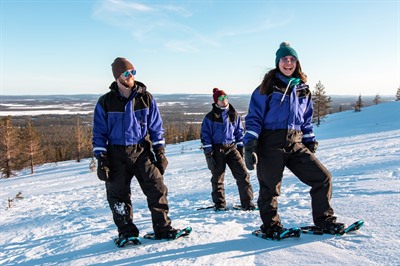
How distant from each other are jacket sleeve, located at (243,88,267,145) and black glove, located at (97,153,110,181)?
5.12ft

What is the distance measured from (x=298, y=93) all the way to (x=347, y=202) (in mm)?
2237

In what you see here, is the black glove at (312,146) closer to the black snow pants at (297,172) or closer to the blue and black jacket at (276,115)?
the black snow pants at (297,172)

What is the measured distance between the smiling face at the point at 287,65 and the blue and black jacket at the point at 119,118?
1.58 meters

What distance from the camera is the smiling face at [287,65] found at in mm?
3383

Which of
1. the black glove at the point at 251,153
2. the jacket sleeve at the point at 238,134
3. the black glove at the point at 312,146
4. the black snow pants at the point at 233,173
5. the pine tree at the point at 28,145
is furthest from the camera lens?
the pine tree at the point at 28,145

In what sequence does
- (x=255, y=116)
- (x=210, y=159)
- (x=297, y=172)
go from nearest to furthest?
(x=255, y=116) < (x=297, y=172) < (x=210, y=159)

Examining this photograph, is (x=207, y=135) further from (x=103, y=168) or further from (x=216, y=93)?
(x=103, y=168)

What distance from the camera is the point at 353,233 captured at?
3.20m

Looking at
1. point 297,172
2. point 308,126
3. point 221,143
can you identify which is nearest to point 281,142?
point 297,172

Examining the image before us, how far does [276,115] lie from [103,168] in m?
1.98

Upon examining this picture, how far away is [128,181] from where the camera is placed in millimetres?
3680

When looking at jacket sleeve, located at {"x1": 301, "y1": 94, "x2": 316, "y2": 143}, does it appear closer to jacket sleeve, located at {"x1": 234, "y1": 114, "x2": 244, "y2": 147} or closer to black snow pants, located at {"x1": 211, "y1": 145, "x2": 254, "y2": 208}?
black snow pants, located at {"x1": 211, "y1": 145, "x2": 254, "y2": 208}

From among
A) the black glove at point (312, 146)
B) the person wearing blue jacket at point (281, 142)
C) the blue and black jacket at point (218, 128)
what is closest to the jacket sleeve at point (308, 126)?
the black glove at point (312, 146)

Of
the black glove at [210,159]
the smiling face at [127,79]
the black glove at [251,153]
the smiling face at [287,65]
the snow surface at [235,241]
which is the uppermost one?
the smiling face at [287,65]
